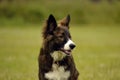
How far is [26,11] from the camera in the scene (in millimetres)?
56906

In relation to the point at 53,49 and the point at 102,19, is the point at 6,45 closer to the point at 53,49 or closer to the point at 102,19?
the point at 53,49

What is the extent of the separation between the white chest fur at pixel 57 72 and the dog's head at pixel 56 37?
0.43 feet

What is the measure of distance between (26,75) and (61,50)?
15.9 feet

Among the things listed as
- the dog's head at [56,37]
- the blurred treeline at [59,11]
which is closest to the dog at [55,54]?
the dog's head at [56,37]

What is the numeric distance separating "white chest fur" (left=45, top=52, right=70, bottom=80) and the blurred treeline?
138ft

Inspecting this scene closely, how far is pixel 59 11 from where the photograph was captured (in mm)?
55906

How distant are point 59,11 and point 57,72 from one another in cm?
4665

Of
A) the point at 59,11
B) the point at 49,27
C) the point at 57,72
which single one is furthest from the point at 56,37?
the point at 59,11

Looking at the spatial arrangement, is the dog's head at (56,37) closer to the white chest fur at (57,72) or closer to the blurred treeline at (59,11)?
the white chest fur at (57,72)

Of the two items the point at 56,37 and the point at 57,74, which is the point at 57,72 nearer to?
the point at 57,74

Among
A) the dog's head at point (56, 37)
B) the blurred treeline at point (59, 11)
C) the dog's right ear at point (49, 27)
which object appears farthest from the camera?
the blurred treeline at point (59, 11)

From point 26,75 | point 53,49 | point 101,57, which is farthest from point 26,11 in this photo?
point 53,49

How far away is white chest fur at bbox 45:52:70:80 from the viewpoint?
941 centimetres

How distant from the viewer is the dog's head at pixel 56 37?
9352mm
